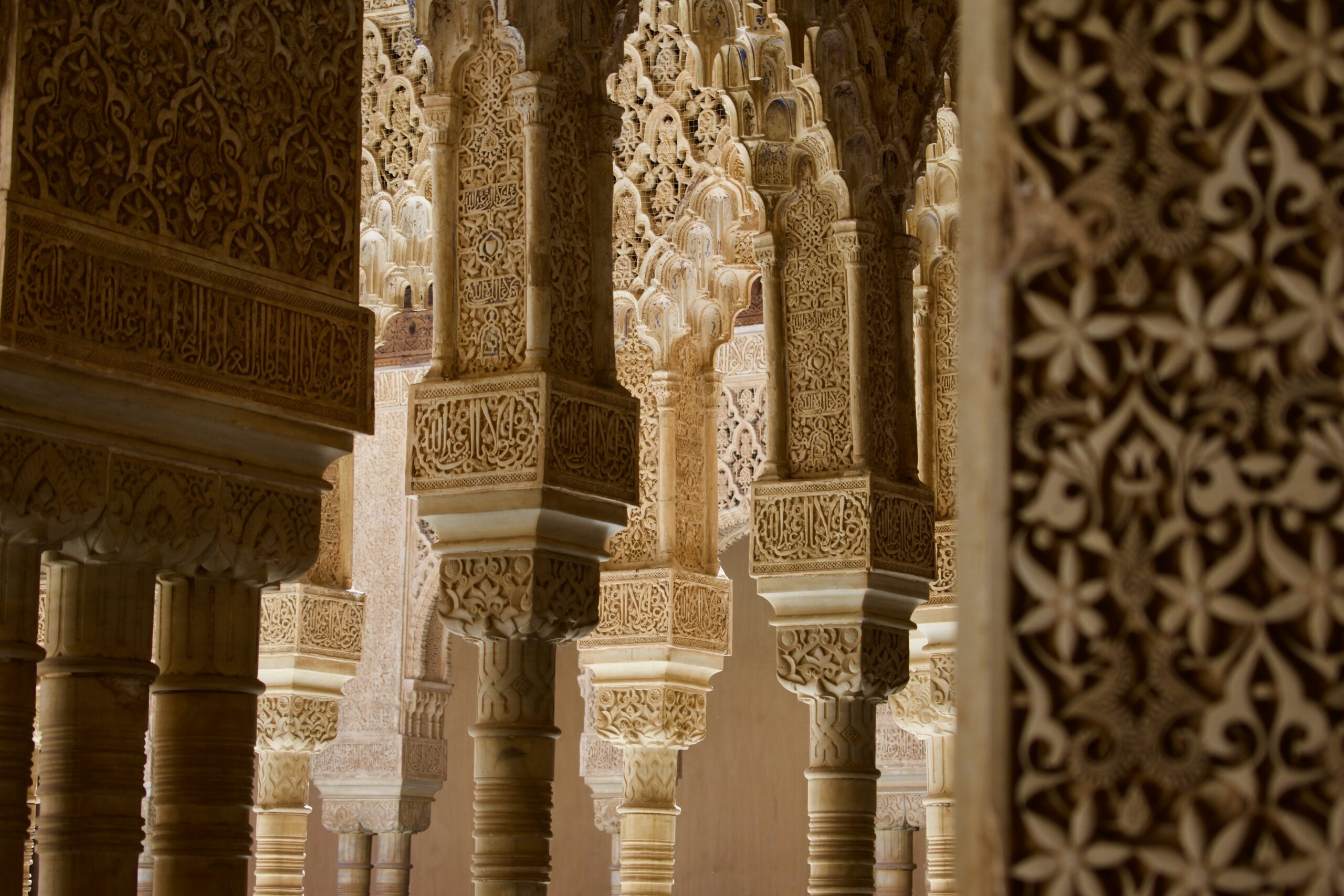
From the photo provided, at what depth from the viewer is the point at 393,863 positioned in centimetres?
1166

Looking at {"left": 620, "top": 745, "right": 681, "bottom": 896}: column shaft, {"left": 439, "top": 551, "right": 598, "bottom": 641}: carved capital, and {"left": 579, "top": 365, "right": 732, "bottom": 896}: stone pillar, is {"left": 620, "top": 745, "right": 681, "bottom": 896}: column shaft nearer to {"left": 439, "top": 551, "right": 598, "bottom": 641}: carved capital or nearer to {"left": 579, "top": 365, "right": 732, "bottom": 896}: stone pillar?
{"left": 579, "top": 365, "right": 732, "bottom": 896}: stone pillar

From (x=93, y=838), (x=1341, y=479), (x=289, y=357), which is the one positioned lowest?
(x=93, y=838)

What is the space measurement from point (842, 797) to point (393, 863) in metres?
5.32

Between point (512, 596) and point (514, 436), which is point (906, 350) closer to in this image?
point (514, 436)

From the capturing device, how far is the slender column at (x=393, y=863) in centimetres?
1164

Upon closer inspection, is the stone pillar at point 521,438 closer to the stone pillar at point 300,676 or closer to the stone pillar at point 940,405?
the stone pillar at point 300,676

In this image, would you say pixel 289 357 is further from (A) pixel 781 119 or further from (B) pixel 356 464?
(B) pixel 356 464

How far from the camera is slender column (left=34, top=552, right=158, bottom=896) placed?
3.78m

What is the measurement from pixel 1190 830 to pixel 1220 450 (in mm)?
271

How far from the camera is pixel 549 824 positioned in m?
5.52

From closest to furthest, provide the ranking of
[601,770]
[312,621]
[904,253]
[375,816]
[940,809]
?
1. [904,253]
2. [312,621]
3. [940,809]
4. [601,770]
5. [375,816]

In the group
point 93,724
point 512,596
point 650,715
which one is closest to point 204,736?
point 93,724

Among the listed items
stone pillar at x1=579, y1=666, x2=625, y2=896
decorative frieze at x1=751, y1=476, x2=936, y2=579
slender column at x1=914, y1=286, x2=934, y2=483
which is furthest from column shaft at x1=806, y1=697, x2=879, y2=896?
stone pillar at x1=579, y1=666, x2=625, y2=896

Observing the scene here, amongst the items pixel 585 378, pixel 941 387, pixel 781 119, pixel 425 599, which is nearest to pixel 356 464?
pixel 425 599
